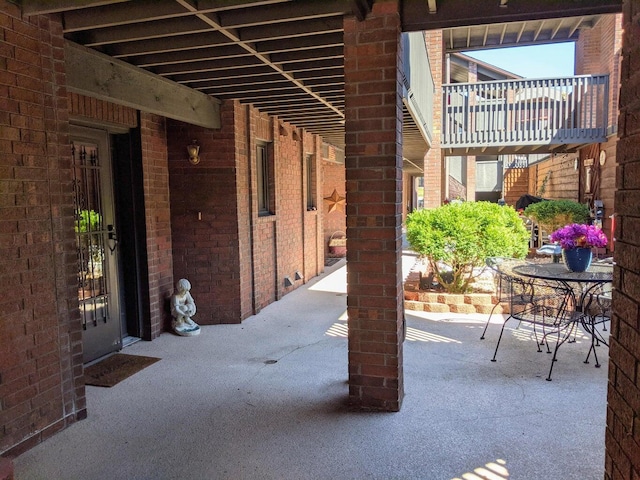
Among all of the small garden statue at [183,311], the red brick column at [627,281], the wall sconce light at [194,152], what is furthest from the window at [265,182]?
the red brick column at [627,281]

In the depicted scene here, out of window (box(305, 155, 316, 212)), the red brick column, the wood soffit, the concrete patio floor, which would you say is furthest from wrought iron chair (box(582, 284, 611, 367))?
window (box(305, 155, 316, 212))

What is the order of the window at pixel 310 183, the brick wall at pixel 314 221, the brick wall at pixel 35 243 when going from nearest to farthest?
the brick wall at pixel 35 243 < the brick wall at pixel 314 221 < the window at pixel 310 183

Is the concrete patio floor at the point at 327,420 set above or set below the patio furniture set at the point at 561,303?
below

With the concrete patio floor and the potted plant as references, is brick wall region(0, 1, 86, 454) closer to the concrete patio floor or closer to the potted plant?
the concrete patio floor

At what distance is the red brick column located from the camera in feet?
4.22

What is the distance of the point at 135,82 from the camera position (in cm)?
454

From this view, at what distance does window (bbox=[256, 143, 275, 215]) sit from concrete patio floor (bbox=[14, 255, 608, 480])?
2757 mm

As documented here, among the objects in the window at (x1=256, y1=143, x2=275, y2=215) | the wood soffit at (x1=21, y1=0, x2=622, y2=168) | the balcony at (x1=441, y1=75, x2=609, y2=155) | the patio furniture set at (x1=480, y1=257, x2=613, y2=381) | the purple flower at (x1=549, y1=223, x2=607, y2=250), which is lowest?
the patio furniture set at (x1=480, y1=257, x2=613, y2=381)

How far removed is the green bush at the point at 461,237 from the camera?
6.63m

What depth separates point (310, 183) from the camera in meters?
10.1

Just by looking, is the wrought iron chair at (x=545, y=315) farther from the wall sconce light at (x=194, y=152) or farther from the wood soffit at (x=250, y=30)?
the wall sconce light at (x=194, y=152)

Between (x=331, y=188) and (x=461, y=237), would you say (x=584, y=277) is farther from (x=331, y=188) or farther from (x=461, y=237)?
(x=331, y=188)

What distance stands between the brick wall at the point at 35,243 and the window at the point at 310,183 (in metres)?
6.51

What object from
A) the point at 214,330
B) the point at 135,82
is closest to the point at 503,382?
the point at 214,330
